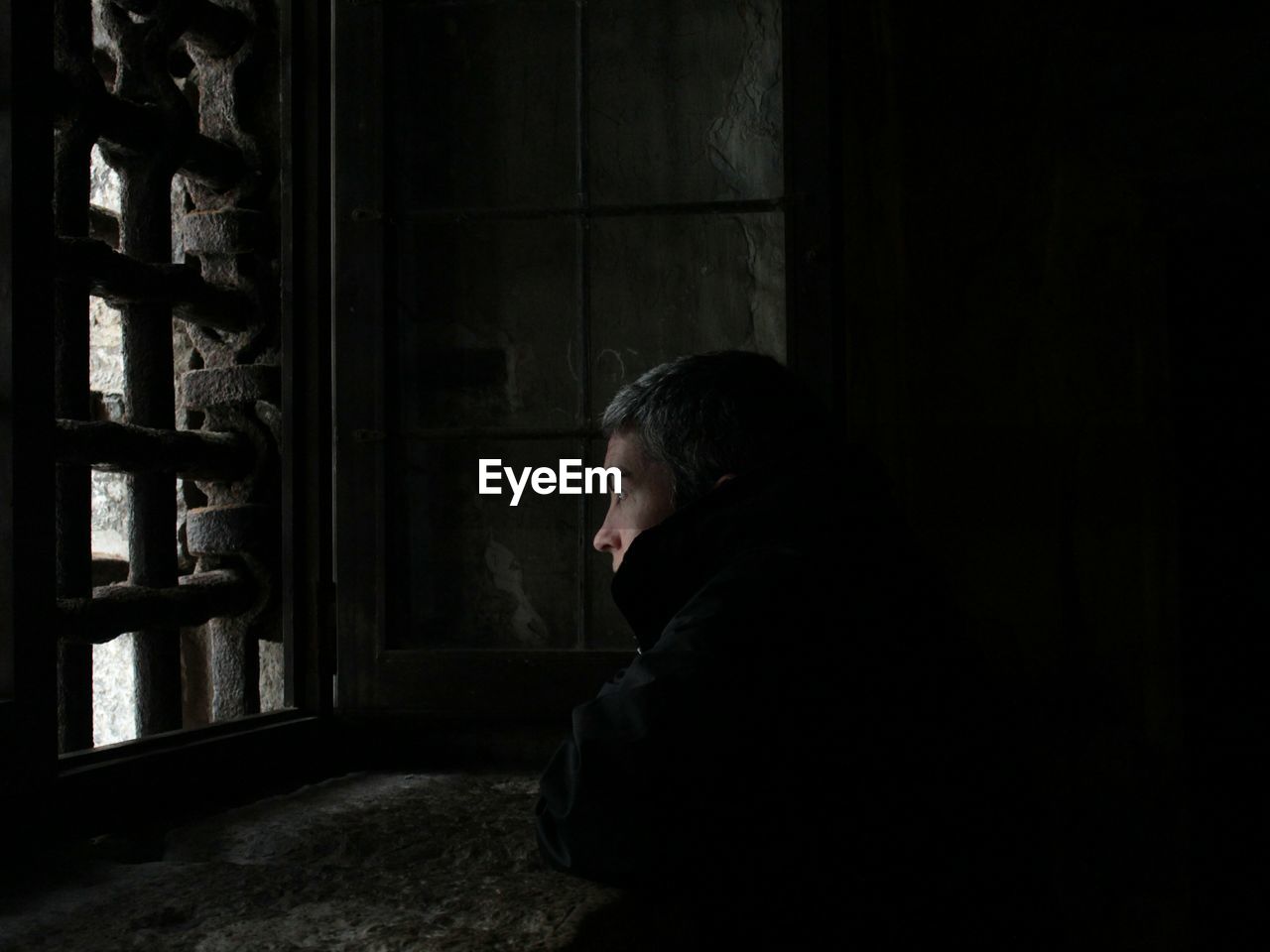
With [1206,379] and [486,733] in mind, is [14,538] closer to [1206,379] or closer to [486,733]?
[486,733]

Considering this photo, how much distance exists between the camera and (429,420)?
241 centimetres

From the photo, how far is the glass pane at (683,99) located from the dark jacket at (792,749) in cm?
117

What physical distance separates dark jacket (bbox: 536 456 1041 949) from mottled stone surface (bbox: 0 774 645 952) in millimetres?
184

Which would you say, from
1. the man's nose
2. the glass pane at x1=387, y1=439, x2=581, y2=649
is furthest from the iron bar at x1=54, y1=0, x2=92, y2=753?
the man's nose

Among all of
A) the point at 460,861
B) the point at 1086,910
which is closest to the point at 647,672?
the point at 460,861

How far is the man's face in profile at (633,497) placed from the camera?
5.27ft

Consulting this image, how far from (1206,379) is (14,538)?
278 centimetres

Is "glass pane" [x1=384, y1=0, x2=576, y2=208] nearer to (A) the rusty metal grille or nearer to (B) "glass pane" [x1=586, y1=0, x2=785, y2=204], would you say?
(B) "glass pane" [x1=586, y1=0, x2=785, y2=204]

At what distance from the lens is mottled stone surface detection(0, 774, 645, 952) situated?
4.56 ft

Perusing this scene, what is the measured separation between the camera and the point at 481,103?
2.43 meters

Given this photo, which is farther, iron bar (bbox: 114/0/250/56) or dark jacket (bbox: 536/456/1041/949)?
iron bar (bbox: 114/0/250/56)

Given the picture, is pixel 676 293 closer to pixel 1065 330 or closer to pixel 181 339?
pixel 1065 330

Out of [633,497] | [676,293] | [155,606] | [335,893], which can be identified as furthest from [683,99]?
[335,893]

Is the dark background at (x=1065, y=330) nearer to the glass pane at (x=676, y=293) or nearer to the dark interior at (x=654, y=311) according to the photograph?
the dark interior at (x=654, y=311)
